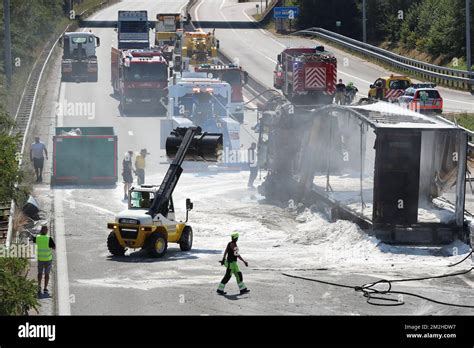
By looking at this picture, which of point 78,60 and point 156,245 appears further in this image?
point 78,60

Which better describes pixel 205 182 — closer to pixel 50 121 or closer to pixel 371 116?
pixel 371 116

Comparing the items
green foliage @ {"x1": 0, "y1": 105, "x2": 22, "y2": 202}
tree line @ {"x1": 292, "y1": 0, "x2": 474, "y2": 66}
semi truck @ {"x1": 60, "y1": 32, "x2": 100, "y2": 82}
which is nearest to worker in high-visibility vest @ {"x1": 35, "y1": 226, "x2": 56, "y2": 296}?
green foliage @ {"x1": 0, "y1": 105, "x2": 22, "y2": 202}

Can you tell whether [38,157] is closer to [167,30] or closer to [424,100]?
[424,100]

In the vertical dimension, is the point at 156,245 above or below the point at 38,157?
above

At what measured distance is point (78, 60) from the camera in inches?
2576

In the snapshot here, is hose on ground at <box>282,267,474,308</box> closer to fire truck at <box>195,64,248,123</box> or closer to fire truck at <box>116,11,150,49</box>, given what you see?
fire truck at <box>195,64,248,123</box>

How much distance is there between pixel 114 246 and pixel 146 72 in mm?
28869

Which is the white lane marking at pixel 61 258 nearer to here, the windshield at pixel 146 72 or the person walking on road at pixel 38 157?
the person walking on road at pixel 38 157

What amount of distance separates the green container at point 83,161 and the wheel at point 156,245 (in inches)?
501

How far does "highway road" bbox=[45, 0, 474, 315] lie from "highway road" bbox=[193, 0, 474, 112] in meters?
22.6

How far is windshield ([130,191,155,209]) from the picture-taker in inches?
1069

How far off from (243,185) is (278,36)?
187ft

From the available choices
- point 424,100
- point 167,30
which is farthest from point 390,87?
point 167,30

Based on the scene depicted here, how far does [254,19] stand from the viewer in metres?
110
